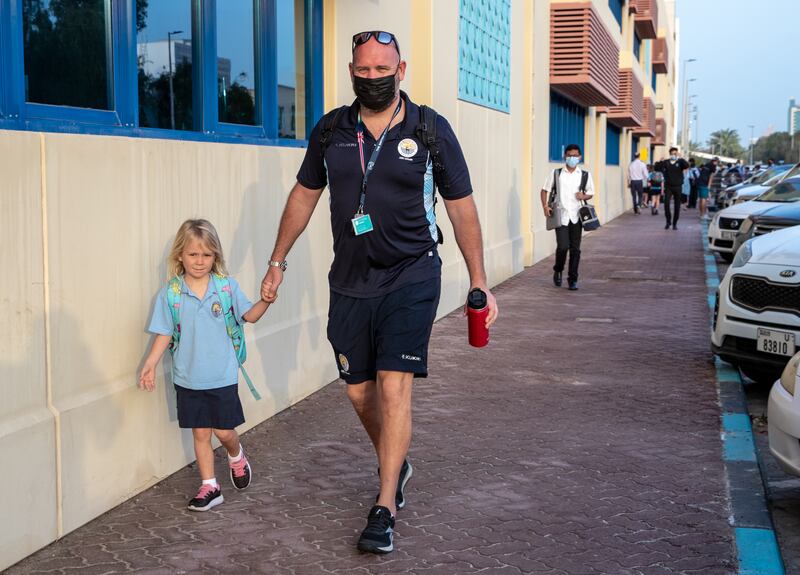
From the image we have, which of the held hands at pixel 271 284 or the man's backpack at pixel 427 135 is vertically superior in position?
the man's backpack at pixel 427 135

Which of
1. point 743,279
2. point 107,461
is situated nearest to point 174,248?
point 107,461

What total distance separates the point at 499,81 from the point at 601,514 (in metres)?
11.0

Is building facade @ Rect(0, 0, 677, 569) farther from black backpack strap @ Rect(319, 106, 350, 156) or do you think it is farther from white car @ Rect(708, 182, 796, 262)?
white car @ Rect(708, 182, 796, 262)

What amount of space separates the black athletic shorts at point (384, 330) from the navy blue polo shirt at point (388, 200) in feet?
0.16

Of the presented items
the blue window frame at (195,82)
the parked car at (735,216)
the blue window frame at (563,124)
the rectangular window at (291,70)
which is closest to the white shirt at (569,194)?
the parked car at (735,216)

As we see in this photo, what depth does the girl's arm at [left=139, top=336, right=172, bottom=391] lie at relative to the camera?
502 cm

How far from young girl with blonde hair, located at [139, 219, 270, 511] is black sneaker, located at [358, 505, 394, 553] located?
3.03ft

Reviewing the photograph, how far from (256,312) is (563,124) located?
19.8 meters

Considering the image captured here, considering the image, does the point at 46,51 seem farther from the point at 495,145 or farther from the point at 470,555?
the point at 495,145

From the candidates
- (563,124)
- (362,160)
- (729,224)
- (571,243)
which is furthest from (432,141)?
(563,124)

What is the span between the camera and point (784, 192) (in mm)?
18047

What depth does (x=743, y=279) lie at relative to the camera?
8.23m

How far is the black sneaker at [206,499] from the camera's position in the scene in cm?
523

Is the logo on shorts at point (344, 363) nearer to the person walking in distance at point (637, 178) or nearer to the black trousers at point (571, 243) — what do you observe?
the black trousers at point (571, 243)
